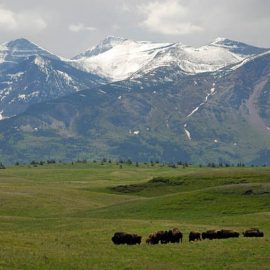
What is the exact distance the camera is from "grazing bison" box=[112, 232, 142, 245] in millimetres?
59531

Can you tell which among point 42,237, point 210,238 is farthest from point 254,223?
point 42,237

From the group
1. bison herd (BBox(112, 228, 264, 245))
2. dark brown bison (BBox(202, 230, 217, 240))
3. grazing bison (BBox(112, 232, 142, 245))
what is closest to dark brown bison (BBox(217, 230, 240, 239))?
bison herd (BBox(112, 228, 264, 245))

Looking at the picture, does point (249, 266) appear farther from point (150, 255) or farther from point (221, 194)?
point (221, 194)

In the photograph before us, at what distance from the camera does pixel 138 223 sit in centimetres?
7819

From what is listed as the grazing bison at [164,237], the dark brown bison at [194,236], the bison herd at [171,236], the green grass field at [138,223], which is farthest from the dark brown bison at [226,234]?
the grazing bison at [164,237]

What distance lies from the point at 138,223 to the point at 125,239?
61.2 ft

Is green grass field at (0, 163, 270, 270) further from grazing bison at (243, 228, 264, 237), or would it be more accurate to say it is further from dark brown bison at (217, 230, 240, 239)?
dark brown bison at (217, 230, 240, 239)

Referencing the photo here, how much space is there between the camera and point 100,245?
57594mm

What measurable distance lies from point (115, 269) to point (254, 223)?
1463 inches

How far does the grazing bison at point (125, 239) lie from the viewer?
59.5m

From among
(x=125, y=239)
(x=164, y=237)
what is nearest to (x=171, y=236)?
(x=164, y=237)

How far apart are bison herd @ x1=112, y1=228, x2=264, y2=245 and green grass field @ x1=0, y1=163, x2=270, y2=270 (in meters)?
1.00

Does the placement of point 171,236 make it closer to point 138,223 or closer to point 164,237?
point 164,237

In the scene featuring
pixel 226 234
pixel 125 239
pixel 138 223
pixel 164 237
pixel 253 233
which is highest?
pixel 253 233
